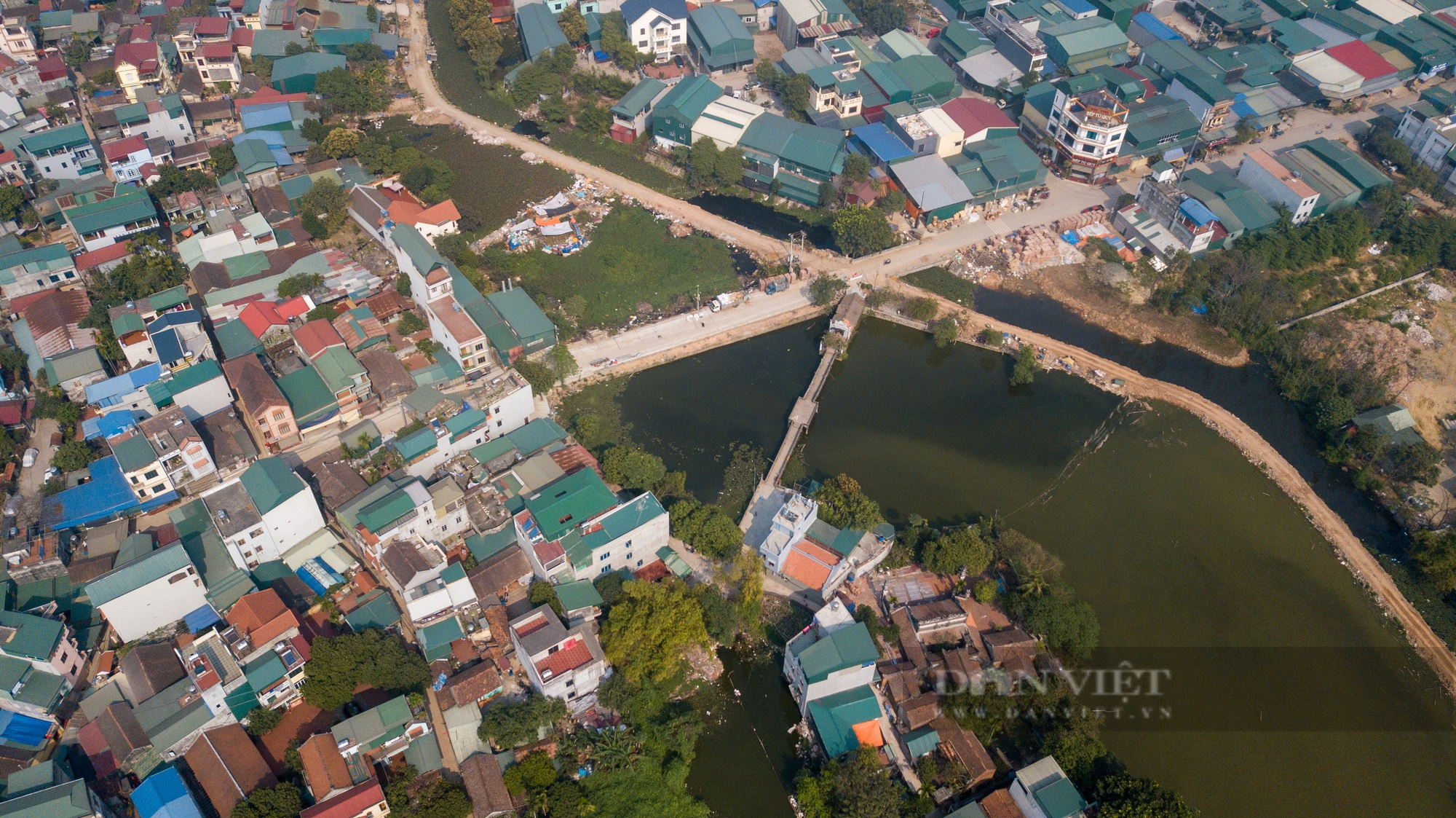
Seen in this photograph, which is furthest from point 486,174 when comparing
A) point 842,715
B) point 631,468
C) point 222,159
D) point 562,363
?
point 842,715

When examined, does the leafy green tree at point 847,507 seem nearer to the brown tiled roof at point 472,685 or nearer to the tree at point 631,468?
the tree at point 631,468

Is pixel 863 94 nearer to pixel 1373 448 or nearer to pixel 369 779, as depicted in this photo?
pixel 1373 448

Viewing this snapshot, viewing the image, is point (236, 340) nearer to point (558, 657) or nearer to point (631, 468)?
point (631, 468)

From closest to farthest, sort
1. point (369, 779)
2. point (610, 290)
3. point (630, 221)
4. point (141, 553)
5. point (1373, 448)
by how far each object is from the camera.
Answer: point (369, 779) → point (141, 553) → point (1373, 448) → point (610, 290) → point (630, 221)

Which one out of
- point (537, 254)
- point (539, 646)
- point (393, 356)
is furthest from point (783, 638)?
point (537, 254)

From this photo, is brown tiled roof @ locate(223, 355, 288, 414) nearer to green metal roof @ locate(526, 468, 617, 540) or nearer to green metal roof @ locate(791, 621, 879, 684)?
green metal roof @ locate(526, 468, 617, 540)

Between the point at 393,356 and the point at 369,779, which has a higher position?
the point at 393,356

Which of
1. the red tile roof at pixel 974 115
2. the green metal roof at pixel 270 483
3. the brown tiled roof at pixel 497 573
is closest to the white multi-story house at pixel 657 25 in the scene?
the red tile roof at pixel 974 115
